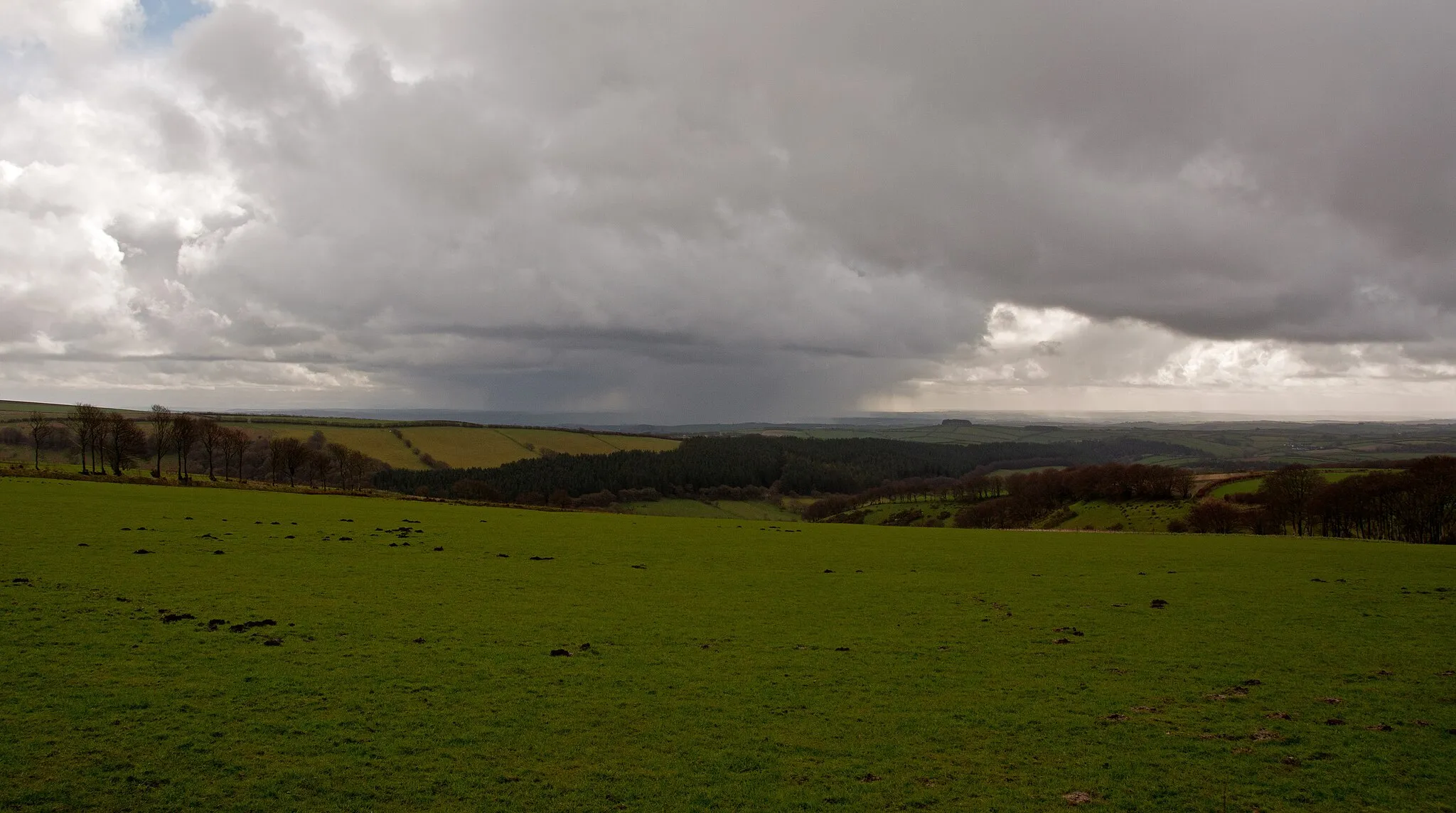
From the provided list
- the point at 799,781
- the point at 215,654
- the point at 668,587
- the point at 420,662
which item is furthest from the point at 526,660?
the point at 668,587

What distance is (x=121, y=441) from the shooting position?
104m

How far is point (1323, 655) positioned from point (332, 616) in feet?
96.4

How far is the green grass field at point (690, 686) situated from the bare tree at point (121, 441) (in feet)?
268

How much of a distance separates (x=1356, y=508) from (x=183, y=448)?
145 metres

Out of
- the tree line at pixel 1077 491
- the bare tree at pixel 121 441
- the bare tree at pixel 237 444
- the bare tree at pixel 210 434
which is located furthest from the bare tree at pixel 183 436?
the tree line at pixel 1077 491

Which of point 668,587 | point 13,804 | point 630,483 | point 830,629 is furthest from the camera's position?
point 630,483

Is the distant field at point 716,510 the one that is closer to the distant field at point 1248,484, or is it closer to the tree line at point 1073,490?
the tree line at point 1073,490

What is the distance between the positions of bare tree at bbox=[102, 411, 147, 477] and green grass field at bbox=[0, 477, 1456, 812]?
8167cm

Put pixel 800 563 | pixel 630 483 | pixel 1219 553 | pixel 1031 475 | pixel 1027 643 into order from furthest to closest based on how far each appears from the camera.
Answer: pixel 630 483
pixel 1031 475
pixel 1219 553
pixel 800 563
pixel 1027 643

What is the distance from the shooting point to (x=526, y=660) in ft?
62.8

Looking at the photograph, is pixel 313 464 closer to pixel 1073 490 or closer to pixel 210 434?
pixel 210 434

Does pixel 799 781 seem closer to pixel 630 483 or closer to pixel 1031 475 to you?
pixel 1031 475

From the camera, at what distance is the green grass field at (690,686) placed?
40.5 ft

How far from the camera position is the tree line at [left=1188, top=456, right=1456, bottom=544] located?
72.9 m
